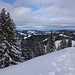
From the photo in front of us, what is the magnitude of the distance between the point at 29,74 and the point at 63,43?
206 ft

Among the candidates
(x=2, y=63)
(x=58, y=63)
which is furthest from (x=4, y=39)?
(x=58, y=63)

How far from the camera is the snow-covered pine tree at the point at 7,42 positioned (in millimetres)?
17938

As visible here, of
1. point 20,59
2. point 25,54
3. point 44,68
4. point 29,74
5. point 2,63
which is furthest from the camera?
point 25,54

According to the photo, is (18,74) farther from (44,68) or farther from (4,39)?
(4,39)

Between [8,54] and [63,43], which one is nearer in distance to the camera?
[8,54]

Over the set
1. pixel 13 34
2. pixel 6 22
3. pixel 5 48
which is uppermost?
pixel 6 22

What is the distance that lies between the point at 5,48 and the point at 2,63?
155 cm

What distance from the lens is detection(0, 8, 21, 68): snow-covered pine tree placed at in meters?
17.9

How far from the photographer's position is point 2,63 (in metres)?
17.8

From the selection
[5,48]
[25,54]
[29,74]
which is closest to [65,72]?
[29,74]

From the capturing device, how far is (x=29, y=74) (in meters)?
8.16

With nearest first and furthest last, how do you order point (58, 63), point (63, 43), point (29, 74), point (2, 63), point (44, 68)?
1. point (29, 74)
2. point (44, 68)
3. point (58, 63)
4. point (2, 63)
5. point (63, 43)

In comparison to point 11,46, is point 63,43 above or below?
below

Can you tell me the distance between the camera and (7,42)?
714 inches
